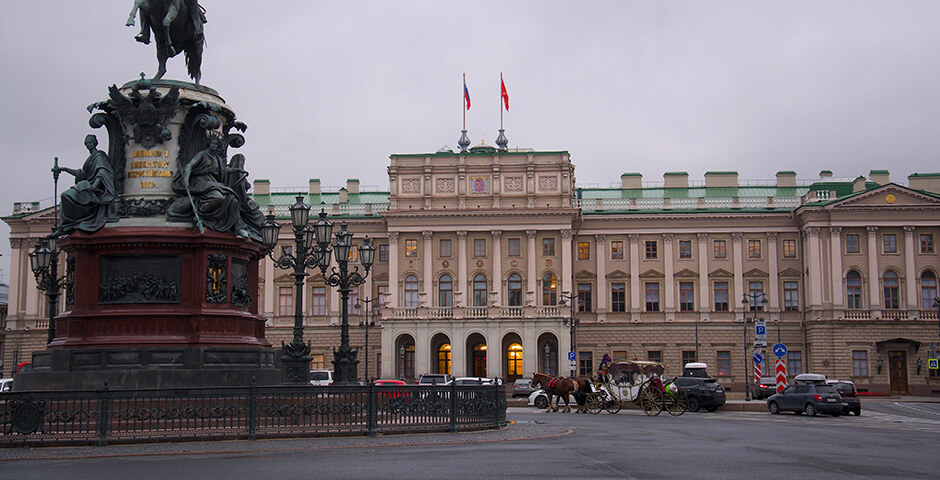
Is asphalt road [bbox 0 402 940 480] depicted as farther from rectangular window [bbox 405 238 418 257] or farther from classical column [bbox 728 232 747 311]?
classical column [bbox 728 232 747 311]

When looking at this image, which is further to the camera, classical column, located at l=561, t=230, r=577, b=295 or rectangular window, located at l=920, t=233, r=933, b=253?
classical column, located at l=561, t=230, r=577, b=295

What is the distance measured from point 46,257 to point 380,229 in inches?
2087

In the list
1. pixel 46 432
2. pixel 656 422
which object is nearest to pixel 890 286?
pixel 656 422

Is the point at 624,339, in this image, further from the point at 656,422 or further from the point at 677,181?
the point at 656,422

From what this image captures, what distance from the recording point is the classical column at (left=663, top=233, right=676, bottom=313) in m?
83.1

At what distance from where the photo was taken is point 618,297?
277 feet

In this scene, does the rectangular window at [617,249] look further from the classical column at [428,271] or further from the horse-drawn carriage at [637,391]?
the horse-drawn carriage at [637,391]

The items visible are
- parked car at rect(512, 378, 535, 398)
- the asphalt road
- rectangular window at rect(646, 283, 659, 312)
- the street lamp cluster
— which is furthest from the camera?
rectangular window at rect(646, 283, 659, 312)

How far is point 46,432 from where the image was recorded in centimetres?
1964

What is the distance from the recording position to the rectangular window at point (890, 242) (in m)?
79.4

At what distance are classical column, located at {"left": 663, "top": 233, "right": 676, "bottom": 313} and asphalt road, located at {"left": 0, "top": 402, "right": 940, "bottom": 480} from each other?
58.2 meters

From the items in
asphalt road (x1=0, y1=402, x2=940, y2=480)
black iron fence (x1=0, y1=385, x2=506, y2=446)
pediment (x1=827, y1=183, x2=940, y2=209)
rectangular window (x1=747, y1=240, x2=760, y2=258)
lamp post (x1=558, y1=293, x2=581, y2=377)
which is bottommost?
asphalt road (x1=0, y1=402, x2=940, y2=480)

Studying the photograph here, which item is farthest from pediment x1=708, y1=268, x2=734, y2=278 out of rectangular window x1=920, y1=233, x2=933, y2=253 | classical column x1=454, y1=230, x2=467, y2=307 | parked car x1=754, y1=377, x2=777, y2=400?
classical column x1=454, y1=230, x2=467, y2=307

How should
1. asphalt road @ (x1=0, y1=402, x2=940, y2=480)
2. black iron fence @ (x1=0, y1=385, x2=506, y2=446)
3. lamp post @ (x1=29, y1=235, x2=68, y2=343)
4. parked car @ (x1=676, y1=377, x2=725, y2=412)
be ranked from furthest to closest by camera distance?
parked car @ (x1=676, y1=377, x2=725, y2=412), lamp post @ (x1=29, y1=235, x2=68, y2=343), black iron fence @ (x1=0, y1=385, x2=506, y2=446), asphalt road @ (x1=0, y1=402, x2=940, y2=480)
